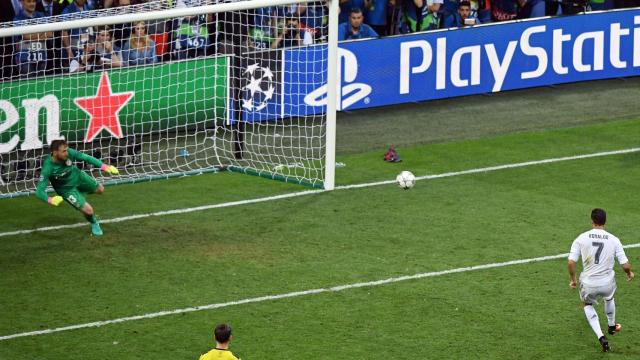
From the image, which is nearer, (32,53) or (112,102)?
(32,53)

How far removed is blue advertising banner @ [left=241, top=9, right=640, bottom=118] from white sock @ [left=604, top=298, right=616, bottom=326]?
9250 millimetres

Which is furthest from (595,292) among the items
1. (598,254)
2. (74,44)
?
(74,44)

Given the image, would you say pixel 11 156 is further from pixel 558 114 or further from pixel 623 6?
pixel 623 6

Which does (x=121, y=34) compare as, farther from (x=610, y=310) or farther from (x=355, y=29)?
(x=610, y=310)

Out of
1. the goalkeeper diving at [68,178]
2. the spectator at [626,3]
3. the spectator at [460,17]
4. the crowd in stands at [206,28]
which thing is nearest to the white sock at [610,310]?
the goalkeeper diving at [68,178]

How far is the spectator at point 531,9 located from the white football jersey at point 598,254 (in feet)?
43.9

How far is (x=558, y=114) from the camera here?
2503 cm

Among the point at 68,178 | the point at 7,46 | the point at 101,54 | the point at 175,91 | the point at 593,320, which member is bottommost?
the point at 593,320

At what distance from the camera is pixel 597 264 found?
14.5m

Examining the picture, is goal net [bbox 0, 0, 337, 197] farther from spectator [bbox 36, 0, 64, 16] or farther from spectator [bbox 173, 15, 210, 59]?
spectator [bbox 36, 0, 64, 16]

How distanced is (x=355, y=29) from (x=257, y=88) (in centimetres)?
313

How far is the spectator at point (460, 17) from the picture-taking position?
85.7 feet

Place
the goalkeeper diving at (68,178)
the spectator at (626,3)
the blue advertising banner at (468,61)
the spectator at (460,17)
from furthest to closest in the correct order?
the spectator at (626,3)
the spectator at (460,17)
the blue advertising banner at (468,61)
the goalkeeper diving at (68,178)

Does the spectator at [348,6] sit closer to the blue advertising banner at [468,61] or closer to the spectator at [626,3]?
the blue advertising banner at [468,61]
